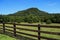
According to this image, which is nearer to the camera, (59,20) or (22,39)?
(22,39)

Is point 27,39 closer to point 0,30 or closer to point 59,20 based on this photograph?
point 0,30

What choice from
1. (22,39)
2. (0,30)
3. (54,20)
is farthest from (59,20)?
(22,39)

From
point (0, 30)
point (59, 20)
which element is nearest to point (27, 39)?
point (0, 30)

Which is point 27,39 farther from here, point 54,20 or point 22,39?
point 54,20

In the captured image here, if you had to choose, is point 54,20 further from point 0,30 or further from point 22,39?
point 22,39

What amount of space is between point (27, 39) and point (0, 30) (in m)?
9.87

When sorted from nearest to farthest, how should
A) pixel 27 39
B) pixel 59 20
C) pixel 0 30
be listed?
pixel 27 39, pixel 0 30, pixel 59 20

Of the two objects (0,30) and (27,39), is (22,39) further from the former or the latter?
(0,30)

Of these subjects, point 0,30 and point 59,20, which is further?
point 59,20

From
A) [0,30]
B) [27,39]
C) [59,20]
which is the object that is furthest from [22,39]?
[59,20]

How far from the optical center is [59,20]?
10612 cm

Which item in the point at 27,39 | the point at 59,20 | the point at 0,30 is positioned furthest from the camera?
the point at 59,20

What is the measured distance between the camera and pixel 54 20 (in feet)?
361

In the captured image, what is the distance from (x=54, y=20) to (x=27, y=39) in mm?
97845
